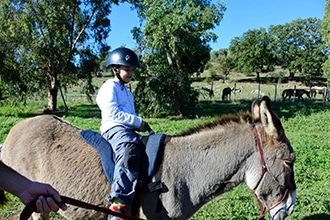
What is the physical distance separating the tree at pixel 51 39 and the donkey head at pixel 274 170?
A: 21.6 meters

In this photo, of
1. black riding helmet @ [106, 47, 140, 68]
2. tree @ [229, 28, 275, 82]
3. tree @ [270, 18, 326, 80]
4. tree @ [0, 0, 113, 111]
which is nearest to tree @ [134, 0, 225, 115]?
tree @ [0, 0, 113, 111]

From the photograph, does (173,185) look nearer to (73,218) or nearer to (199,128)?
(199,128)

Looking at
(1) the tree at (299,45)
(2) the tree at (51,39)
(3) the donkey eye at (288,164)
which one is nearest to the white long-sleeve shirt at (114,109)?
(3) the donkey eye at (288,164)

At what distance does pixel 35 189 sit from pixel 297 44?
69.8 meters

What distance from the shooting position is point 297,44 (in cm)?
6412

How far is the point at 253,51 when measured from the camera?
60.5 meters

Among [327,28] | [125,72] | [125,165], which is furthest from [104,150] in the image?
[327,28]

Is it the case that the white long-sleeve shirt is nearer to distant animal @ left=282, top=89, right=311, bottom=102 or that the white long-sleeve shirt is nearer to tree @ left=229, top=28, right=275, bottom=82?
distant animal @ left=282, top=89, right=311, bottom=102

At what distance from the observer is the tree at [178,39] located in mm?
18422

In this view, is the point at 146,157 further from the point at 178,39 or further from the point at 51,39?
the point at 51,39

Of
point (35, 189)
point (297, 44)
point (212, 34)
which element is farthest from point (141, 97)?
point (297, 44)

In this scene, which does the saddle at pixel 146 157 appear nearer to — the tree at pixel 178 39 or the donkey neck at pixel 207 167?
the donkey neck at pixel 207 167

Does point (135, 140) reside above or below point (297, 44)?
below

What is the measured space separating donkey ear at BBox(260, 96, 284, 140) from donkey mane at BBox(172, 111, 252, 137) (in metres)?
0.25
